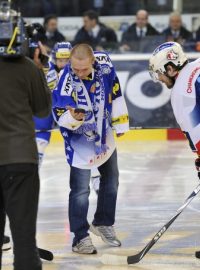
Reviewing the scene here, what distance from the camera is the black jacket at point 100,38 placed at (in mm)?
12008

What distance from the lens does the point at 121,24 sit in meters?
A: 12.6

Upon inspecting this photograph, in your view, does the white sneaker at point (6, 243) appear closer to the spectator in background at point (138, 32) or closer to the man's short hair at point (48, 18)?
the spectator in background at point (138, 32)

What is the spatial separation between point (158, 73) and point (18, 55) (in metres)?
1.35

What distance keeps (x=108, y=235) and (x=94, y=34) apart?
6.46 m

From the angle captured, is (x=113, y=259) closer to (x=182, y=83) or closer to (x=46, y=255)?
(x=46, y=255)

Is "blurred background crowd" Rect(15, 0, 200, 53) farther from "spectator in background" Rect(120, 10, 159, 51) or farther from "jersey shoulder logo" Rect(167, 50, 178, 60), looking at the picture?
"jersey shoulder logo" Rect(167, 50, 178, 60)

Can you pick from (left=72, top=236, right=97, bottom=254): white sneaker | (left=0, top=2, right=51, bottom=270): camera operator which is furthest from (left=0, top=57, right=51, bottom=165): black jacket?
(left=72, top=236, right=97, bottom=254): white sneaker

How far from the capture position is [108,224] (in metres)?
6.02

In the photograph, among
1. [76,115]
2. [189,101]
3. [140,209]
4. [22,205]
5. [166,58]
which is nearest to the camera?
[22,205]

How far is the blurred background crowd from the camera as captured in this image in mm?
11906

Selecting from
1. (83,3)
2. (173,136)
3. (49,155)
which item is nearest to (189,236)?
(49,155)

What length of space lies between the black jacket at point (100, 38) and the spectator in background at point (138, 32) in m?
0.16

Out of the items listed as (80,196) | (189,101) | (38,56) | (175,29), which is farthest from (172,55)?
(175,29)

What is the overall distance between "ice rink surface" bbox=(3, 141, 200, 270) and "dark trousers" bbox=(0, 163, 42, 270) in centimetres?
109
